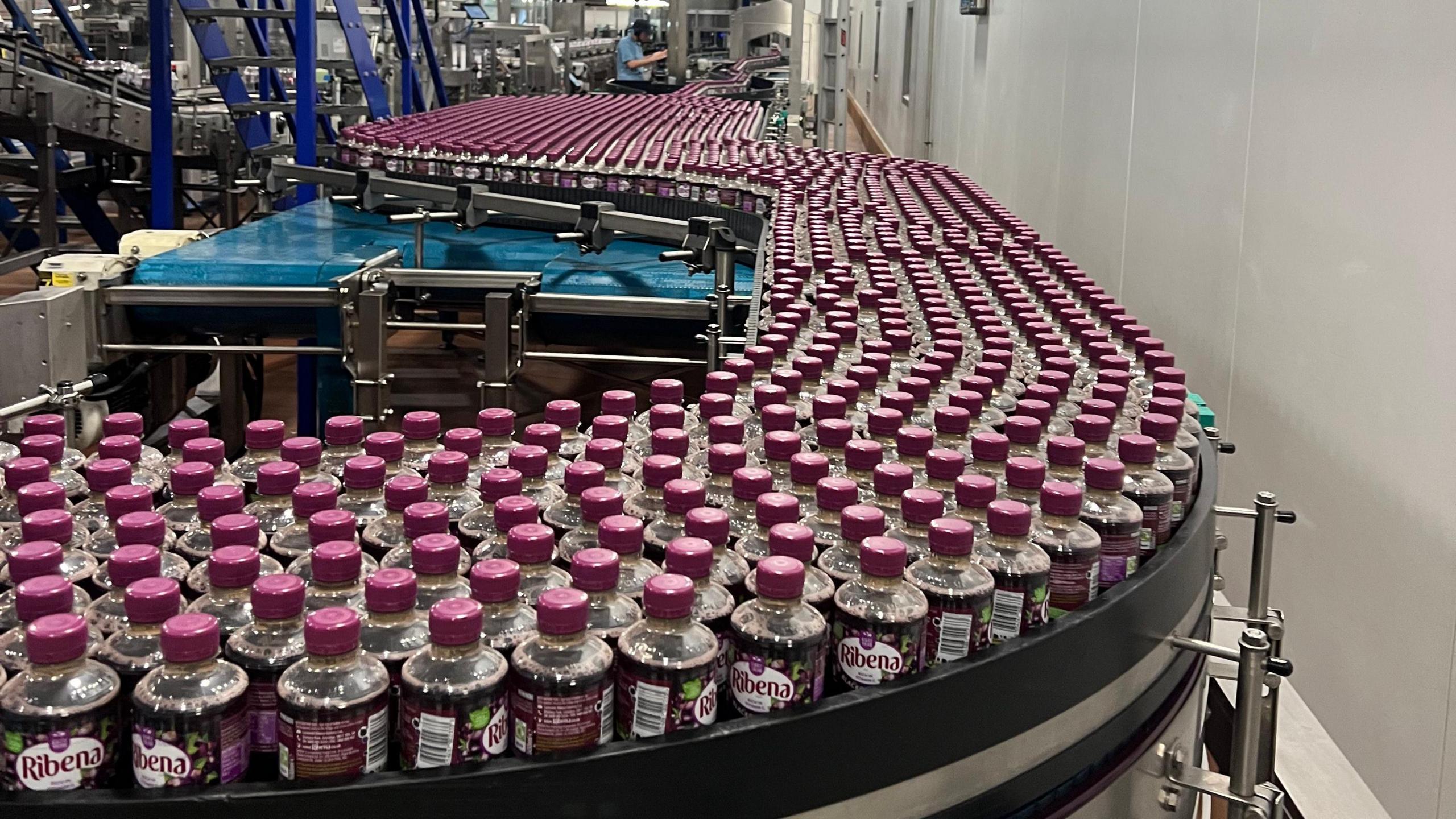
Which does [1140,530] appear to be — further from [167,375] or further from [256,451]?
[167,375]

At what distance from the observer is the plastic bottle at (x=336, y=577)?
93 cm

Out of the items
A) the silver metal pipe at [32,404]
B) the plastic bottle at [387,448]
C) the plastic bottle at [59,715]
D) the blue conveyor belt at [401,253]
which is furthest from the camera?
the blue conveyor belt at [401,253]

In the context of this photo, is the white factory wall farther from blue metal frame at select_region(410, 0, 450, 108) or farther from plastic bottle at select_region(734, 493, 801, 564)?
blue metal frame at select_region(410, 0, 450, 108)

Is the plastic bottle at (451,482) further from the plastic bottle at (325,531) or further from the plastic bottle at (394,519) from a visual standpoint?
the plastic bottle at (325,531)

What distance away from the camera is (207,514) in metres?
1.06

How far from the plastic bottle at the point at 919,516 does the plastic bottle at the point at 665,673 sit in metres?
0.26

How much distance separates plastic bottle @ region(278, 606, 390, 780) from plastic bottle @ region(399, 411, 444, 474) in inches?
20.0

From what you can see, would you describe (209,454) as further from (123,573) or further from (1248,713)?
(1248,713)

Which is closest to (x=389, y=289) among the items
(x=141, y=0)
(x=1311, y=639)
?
(x=1311, y=639)

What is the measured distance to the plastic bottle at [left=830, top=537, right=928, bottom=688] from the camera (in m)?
0.96

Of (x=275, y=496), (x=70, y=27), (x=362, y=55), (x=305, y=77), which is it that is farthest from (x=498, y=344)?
(x=70, y=27)

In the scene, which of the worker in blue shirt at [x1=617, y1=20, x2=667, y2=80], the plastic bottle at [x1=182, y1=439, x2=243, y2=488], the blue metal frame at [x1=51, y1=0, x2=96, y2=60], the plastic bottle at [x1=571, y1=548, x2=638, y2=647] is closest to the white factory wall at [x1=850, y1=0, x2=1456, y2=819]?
the plastic bottle at [x1=571, y1=548, x2=638, y2=647]

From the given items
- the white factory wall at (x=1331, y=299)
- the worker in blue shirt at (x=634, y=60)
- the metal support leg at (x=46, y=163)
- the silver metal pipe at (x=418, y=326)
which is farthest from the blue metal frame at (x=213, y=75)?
the worker in blue shirt at (x=634, y=60)

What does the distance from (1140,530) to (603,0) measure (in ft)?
61.5
